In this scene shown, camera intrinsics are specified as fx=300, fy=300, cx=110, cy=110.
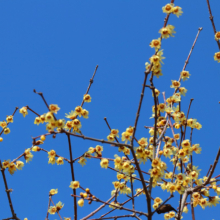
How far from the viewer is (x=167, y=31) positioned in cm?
344

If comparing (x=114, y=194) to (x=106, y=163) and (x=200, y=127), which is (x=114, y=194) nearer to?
(x=106, y=163)

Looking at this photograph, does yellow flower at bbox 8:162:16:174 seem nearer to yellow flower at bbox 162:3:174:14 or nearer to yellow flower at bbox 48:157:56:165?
yellow flower at bbox 48:157:56:165

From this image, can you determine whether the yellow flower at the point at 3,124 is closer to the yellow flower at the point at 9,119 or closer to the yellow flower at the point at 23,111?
the yellow flower at the point at 9,119

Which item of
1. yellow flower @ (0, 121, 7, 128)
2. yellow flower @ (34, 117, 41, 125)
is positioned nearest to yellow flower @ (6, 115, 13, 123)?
yellow flower @ (0, 121, 7, 128)

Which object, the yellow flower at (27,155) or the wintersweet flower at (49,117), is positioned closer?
the wintersweet flower at (49,117)

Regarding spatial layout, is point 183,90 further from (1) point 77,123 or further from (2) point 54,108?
(2) point 54,108

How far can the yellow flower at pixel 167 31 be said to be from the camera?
11.3ft

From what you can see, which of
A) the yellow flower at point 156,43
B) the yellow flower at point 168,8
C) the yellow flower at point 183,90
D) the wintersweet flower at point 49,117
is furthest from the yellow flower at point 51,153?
the yellow flower at point 168,8

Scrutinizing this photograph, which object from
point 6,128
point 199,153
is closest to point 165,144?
point 199,153

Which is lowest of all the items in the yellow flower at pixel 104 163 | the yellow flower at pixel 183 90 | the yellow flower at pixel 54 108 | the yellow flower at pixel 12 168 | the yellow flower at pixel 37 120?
the yellow flower at pixel 104 163

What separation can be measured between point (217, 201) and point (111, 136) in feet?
5.31

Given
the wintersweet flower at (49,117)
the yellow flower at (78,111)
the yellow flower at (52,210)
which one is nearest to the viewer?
the wintersweet flower at (49,117)

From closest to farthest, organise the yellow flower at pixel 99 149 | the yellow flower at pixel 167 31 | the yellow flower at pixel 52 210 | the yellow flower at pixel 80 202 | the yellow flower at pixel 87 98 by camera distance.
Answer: the yellow flower at pixel 167 31 → the yellow flower at pixel 80 202 → the yellow flower at pixel 99 149 → the yellow flower at pixel 87 98 → the yellow flower at pixel 52 210

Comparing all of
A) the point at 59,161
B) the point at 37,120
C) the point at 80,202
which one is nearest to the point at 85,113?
the point at 37,120
